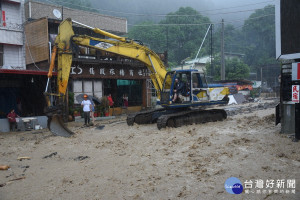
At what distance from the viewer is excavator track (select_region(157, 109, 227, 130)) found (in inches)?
431

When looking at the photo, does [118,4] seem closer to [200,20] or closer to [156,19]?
[156,19]

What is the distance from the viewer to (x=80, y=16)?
25.6m

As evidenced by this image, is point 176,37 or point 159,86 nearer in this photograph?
point 159,86

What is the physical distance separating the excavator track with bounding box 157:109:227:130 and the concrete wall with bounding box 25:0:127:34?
56.3ft

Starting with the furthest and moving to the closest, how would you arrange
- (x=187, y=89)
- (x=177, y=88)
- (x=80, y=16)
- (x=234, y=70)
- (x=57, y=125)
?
1. (x=234, y=70)
2. (x=80, y=16)
3. (x=187, y=89)
4. (x=177, y=88)
5. (x=57, y=125)

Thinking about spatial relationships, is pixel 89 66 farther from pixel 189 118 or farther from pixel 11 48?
pixel 189 118

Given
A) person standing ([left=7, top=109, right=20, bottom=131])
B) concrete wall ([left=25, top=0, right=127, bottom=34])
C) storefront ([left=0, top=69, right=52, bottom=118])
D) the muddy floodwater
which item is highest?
concrete wall ([left=25, top=0, right=127, bottom=34])

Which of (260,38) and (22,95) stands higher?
(260,38)

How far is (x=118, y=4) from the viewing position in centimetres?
8675

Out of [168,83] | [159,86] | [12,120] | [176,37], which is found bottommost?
[12,120]

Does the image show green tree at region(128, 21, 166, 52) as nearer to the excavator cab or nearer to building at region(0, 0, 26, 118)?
building at region(0, 0, 26, 118)

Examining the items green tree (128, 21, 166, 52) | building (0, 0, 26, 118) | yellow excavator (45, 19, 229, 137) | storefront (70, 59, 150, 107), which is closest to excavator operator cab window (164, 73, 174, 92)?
yellow excavator (45, 19, 229, 137)

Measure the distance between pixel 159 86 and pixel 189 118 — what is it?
7.22ft

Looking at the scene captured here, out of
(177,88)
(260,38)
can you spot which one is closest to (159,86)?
(177,88)
